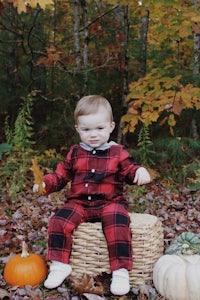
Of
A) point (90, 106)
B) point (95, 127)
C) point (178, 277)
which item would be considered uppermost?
point (90, 106)

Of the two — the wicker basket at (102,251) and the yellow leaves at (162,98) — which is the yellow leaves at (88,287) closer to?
the wicker basket at (102,251)

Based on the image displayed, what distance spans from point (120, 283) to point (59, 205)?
209 centimetres

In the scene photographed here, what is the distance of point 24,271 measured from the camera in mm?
2818

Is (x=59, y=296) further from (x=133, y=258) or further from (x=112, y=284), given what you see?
(x=133, y=258)

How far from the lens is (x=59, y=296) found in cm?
280

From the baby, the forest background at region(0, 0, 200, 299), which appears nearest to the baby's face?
the baby

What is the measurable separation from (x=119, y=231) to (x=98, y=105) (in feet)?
2.76

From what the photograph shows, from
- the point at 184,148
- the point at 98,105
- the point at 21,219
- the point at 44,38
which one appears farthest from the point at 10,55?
the point at 98,105

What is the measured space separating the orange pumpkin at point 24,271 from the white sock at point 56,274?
0.08 m

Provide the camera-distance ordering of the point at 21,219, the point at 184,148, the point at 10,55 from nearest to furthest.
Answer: the point at 21,219
the point at 184,148
the point at 10,55

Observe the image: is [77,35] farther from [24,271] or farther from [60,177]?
→ [24,271]

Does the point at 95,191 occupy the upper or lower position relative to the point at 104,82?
lower

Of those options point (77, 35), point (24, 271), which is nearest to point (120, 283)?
point (24, 271)

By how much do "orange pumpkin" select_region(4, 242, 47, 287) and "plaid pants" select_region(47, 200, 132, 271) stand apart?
→ 0.34ft
